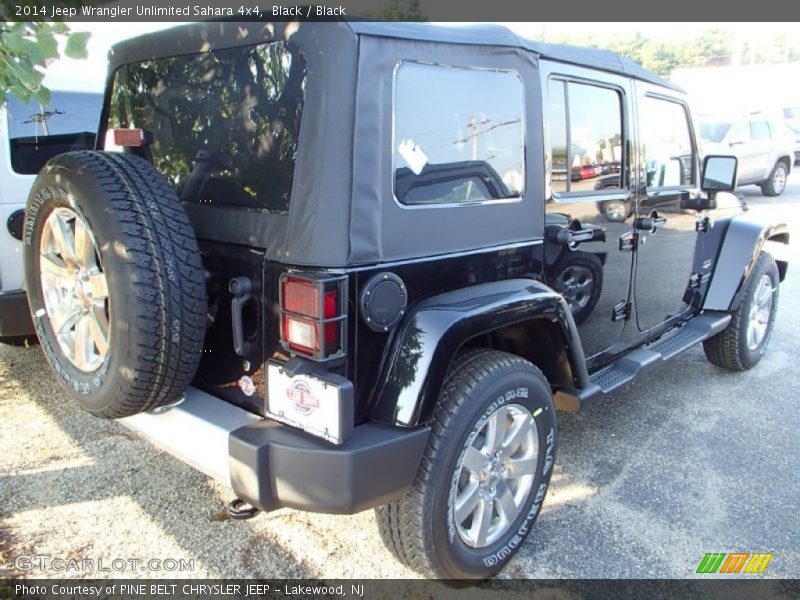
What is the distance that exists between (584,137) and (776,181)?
1321cm

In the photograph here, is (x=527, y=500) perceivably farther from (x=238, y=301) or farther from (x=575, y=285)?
(x=238, y=301)

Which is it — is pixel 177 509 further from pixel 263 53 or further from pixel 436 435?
pixel 263 53

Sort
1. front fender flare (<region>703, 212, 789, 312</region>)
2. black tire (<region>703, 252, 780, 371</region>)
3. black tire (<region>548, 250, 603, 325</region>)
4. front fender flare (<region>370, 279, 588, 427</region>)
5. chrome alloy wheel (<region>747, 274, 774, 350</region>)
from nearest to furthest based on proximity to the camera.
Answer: front fender flare (<region>370, 279, 588, 427</region>) < black tire (<region>548, 250, 603, 325</region>) < front fender flare (<region>703, 212, 789, 312</region>) < black tire (<region>703, 252, 780, 371</region>) < chrome alloy wheel (<region>747, 274, 774, 350</region>)

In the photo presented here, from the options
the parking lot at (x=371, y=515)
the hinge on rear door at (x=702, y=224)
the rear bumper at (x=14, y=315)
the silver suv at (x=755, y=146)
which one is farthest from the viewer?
the silver suv at (x=755, y=146)

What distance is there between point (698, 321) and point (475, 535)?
8.06 feet

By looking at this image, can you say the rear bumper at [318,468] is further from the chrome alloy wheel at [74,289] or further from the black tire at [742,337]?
the black tire at [742,337]

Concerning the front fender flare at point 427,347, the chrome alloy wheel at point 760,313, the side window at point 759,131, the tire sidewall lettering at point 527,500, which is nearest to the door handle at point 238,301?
the front fender flare at point 427,347

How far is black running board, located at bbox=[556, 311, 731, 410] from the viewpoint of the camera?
9.52 ft

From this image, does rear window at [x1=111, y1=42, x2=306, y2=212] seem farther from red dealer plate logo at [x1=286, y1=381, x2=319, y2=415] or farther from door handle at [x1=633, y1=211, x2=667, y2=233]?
door handle at [x1=633, y1=211, x2=667, y2=233]

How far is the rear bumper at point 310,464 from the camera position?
1949 millimetres

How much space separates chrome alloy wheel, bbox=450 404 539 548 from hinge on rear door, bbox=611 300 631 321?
40.8 inches

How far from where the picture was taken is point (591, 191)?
3023mm

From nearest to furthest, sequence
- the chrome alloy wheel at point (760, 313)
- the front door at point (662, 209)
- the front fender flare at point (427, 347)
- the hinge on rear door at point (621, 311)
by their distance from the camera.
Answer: the front fender flare at point (427, 347) < the hinge on rear door at point (621, 311) < the front door at point (662, 209) < the chrome alloy wheel at point (760, 313)

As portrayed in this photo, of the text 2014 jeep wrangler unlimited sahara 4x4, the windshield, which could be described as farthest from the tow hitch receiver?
the windshield
